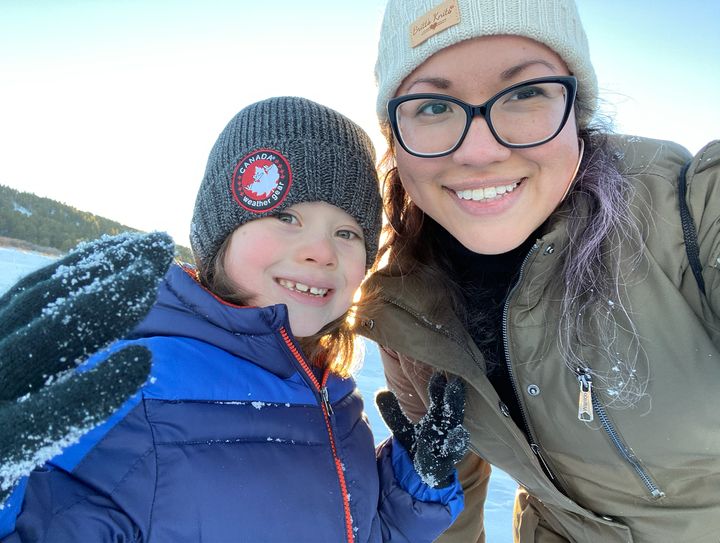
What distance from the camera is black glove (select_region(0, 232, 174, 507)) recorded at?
0.81 metres

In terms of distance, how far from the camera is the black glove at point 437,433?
1583mm

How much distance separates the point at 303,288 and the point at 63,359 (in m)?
0.78

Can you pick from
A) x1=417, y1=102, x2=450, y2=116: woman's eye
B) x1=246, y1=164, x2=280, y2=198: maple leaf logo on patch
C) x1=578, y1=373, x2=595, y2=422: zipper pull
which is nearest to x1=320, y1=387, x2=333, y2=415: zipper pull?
x1=246, y1=164, x2=280, y2=198: maple leaf logo on patch

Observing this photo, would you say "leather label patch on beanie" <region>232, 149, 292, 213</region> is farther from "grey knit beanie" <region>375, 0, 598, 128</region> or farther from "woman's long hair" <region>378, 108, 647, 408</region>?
"woman's long hair" <region>378, 108, 647, 408</region>

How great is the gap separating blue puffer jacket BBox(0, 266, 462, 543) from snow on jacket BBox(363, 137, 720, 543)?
0.32 meters

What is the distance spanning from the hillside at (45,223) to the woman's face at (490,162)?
5489 mm

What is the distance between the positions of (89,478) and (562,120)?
1.45 m

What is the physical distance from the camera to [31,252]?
673 centimetres

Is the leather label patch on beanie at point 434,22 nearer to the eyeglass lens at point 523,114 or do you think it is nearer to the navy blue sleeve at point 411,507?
the eyeglass lens at point 523,114

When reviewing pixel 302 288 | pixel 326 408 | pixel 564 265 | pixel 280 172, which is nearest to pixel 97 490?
pixel 326 408

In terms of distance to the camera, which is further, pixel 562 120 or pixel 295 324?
pixel 295 324

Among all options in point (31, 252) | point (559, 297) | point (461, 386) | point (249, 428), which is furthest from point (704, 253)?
point (31, 252)

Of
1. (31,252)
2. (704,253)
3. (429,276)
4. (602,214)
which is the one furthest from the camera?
(31,252)

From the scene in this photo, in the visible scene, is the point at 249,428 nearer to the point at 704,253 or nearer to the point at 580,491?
the point at 580,491
